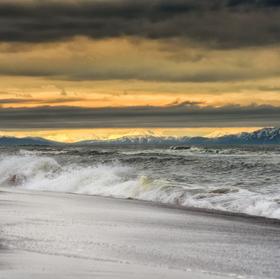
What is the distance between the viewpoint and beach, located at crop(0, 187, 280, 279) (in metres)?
11.3

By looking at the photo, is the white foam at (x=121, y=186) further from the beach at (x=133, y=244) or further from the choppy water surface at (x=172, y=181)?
the beach at (x=133, y=244)

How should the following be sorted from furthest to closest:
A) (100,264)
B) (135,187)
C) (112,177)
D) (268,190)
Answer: (112,177), (135,187), (268,190), (100,264)

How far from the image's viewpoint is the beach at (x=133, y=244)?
37.0 feet

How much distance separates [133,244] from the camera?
1431cm

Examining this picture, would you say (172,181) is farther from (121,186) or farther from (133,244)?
(133,244)

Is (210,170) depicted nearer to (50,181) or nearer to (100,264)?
(50,181)

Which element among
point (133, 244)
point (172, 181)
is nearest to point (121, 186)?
point (172, 181)

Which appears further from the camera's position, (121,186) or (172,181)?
(172,181)

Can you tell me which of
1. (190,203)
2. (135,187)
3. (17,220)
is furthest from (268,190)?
(17,220)

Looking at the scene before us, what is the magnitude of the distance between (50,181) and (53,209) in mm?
18045

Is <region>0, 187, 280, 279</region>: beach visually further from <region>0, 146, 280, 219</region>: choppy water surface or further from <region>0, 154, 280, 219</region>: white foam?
<region>0, 146, 280, 219</region>: choppy water surface

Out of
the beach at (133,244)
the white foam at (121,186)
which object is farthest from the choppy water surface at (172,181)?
the beach at (133,244)

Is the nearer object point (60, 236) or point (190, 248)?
point (190, 248)

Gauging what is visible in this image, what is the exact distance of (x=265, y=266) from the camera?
12.0m
